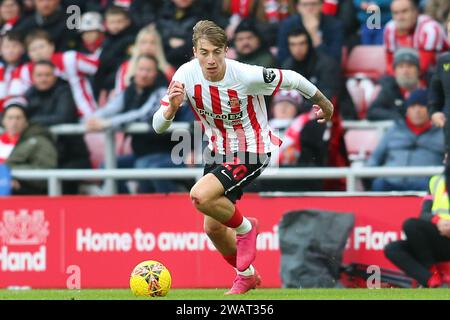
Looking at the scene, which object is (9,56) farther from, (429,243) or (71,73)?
(429,243)

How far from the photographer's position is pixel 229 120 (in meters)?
10.3

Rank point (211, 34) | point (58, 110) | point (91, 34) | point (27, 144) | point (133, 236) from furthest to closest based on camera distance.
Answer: point (91, 34), point (58, 110), point (27, 144), point (133, 236), point (211, 34)

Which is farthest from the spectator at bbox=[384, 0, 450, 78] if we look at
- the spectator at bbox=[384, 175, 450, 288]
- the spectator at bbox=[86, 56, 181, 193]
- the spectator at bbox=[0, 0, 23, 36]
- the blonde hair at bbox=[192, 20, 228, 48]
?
the spectator at bbox=[0, 0, 23, 36]

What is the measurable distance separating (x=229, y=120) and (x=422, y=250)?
3210 mm

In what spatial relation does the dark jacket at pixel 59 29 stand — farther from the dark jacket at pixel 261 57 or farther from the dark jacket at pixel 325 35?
the dark jacket at pixel 325 35

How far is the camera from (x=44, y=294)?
36.3 ft

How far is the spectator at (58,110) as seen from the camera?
50.1 ft

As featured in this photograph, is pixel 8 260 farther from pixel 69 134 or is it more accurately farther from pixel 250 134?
pixel 250 134

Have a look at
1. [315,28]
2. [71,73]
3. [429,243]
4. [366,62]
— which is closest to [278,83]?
[429,243]

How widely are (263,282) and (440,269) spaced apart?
6.25ft

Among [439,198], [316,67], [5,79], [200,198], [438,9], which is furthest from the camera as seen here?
[5,79]

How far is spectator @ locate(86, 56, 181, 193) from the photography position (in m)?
14.9

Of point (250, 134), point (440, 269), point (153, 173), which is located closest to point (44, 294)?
point (250, 134)

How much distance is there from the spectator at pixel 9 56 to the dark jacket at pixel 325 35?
376cm
